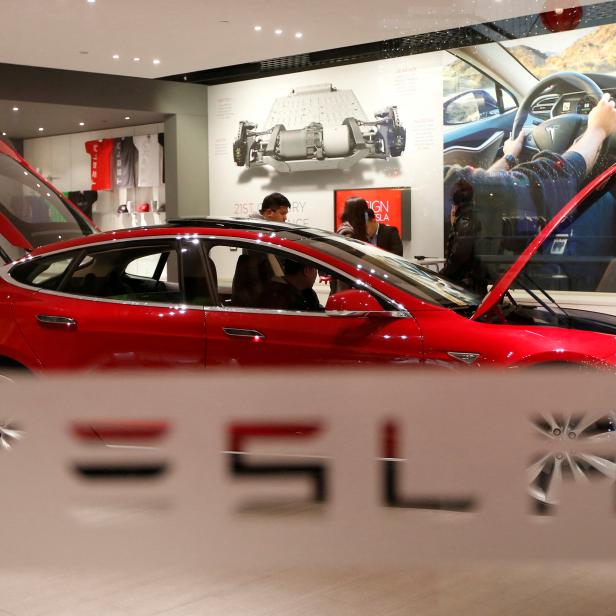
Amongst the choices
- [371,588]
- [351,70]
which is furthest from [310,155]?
[371,588]

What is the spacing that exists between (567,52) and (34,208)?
4.53 m

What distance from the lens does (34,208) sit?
6.21 m

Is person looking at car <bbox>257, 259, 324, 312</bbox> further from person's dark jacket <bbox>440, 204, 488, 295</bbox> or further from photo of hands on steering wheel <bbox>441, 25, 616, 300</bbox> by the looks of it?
photo of hands on steering wheel <bbox>441, 25, 616, 300</bbox>

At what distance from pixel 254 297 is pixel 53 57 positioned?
22.9 ft

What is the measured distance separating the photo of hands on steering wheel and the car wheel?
5132 millimetres

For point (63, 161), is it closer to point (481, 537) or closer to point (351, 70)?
point (351, 70)

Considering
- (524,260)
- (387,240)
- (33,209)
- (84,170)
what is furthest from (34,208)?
(84,170)

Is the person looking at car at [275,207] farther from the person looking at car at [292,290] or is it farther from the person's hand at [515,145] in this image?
the person's hand at [515,145]

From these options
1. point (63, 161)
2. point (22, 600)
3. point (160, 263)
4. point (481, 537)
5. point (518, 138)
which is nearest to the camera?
point (481, 537)

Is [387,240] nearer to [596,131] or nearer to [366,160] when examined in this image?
[596,131]

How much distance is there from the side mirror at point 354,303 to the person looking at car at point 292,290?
0.09m

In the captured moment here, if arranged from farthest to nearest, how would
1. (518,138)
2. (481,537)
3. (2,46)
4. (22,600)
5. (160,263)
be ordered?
(2,46) < (518,138) < (160,263) < (22,600) < (481,537)

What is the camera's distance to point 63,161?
12.4 m

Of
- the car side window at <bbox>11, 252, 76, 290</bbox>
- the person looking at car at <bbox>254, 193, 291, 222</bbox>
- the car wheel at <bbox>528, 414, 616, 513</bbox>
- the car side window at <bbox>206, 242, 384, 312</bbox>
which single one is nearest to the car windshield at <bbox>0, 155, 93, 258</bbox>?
the person looking at car at <bbox>254, 193, 291, 222</bbox>
